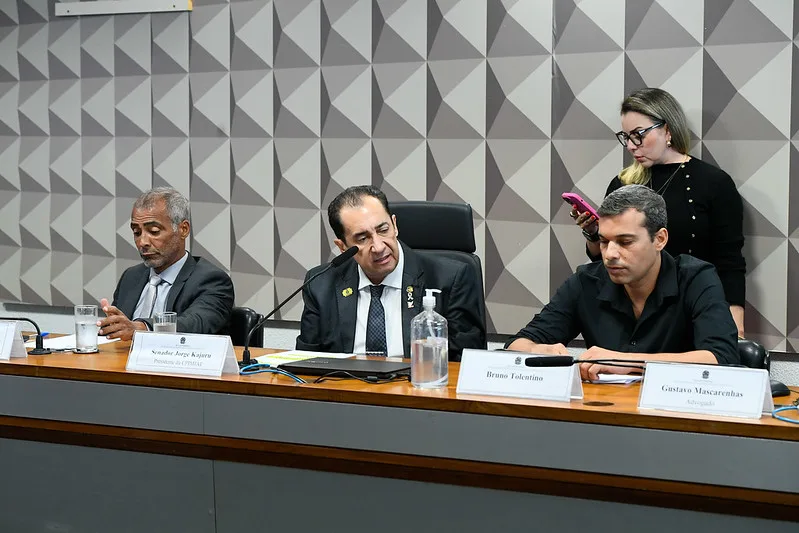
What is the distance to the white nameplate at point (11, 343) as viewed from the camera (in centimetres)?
269

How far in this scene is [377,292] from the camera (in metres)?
2.95

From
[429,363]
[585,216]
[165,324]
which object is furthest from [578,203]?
[165,324]

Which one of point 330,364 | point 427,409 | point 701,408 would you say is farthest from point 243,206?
point 701,408

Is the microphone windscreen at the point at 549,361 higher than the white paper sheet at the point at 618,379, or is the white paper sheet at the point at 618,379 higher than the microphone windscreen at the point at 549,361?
the microphone windscreen at the point at 549,361

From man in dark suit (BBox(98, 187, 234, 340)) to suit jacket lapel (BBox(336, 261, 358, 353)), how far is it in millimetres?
473

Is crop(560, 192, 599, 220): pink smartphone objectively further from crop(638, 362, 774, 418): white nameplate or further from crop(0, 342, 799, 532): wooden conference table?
crop(638, 362, 774, 418): white nameplate

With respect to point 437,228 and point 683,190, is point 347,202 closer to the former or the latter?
point 437,228

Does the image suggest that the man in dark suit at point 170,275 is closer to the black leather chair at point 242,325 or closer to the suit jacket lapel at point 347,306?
the black leather chair at point 242,325

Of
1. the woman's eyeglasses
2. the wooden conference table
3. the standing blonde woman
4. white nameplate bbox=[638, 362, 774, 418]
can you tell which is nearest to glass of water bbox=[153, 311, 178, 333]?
the wooden conference table

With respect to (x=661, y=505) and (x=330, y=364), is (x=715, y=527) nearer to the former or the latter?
(x=661, y=505)

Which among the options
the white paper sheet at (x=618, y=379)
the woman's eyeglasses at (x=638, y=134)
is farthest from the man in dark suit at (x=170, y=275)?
the woman's eyeglasses at (x=638, y=134)

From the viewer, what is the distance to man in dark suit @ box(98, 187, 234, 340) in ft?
10.5

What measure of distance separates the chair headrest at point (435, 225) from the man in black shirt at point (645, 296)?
1.53 ft

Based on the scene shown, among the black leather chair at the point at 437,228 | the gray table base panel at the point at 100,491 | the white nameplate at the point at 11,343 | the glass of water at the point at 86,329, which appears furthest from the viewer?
the black leather chair at the point at 437,228
